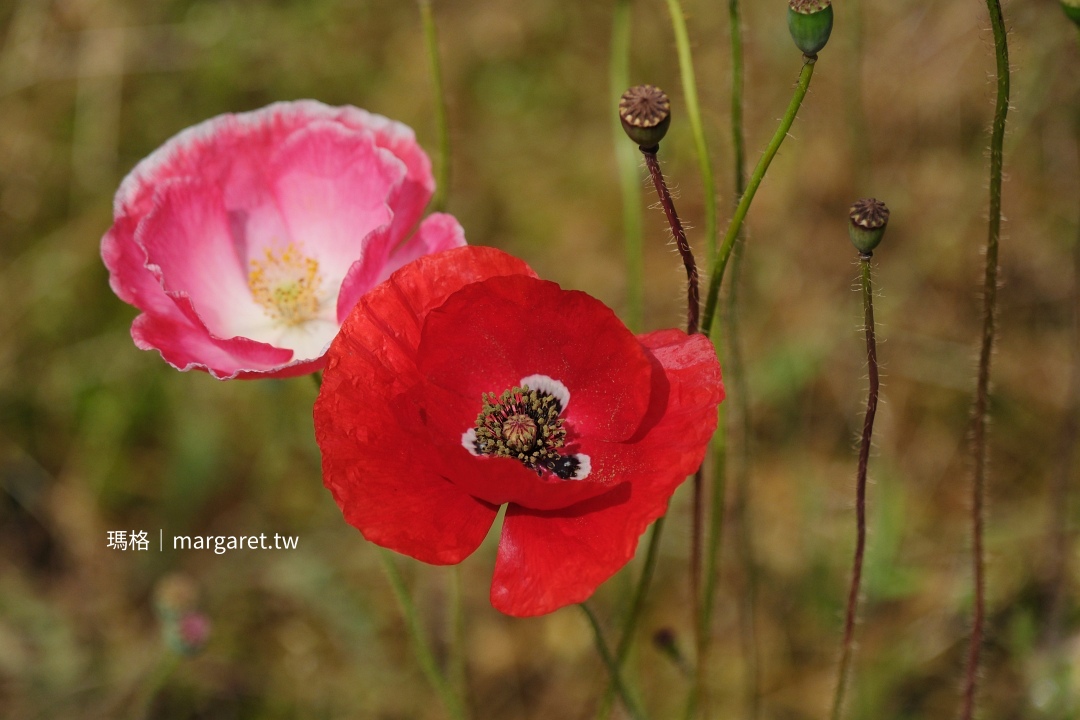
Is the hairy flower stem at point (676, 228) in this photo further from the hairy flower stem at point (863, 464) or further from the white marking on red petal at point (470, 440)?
the white marking on red petal at point (470, 440)

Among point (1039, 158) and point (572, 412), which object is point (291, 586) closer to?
point (572, 412)

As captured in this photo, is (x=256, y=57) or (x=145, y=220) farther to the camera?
(x=256, y=57)

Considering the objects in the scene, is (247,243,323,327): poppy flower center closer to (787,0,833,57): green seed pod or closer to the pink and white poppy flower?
the pink and white poppy flower

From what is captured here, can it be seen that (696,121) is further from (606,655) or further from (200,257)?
(200,257)

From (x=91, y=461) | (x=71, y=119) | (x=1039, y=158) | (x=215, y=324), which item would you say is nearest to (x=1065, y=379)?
(x=1039, y=158)

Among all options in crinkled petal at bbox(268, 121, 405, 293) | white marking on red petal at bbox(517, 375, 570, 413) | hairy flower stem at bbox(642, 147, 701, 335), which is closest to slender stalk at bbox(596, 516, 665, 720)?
white marking on red petal at bbox(517, 375, 570, 413)

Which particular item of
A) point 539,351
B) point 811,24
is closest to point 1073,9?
point 811,24
